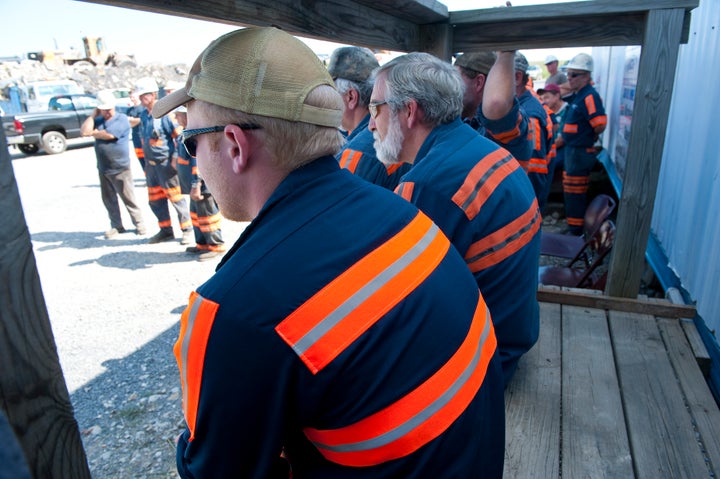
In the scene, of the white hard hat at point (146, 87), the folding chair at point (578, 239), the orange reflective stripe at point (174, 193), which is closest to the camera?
the folding chair at point (578, 239)

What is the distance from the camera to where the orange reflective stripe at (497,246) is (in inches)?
76.9

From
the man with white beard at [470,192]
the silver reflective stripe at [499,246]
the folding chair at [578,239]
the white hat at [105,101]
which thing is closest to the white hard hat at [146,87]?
the white hat at [105,101]

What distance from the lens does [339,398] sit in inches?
39.1

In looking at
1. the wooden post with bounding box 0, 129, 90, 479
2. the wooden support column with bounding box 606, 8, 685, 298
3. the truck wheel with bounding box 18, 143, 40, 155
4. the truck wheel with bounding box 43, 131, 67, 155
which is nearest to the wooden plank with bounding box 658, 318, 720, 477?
the wooden support column with bounding box 606, 8, 685, 298

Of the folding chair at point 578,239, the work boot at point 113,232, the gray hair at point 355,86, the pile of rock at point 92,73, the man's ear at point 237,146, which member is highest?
the pile of rock at point 92,73

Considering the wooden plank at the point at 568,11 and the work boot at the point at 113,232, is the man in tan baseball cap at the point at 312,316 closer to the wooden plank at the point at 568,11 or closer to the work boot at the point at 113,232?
the wooden plank at the point at 568,11

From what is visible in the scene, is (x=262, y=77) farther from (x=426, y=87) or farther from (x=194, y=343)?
(x=426, y=87)

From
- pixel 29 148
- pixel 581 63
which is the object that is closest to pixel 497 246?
pixel 581 63

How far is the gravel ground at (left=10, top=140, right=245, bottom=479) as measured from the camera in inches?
132

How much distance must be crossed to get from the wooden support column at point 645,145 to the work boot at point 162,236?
648cm

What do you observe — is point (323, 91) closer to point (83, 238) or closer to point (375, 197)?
point (375, 197)

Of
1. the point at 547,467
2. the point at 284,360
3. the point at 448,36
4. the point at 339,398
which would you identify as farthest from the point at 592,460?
the point at 448,36

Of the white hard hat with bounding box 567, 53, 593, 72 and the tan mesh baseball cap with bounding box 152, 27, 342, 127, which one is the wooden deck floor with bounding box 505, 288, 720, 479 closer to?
the tan mesh baseball cap with bounding box 152, 27, 342, 127

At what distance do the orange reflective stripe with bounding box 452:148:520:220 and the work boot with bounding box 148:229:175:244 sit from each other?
677 centimetres
